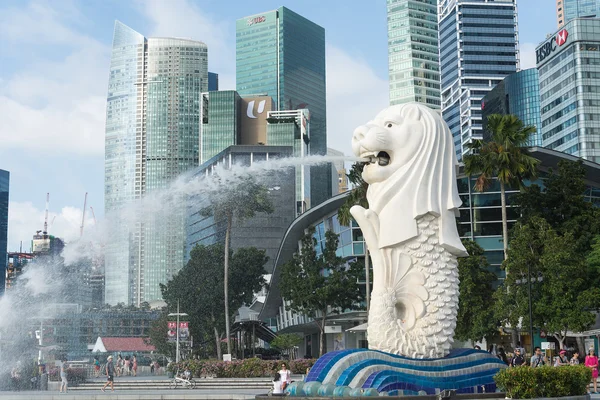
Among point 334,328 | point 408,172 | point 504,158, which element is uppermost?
point 504,158

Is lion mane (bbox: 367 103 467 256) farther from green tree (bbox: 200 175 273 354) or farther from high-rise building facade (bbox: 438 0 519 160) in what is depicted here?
high-rise building facade (bbox: 438 0 519 160)

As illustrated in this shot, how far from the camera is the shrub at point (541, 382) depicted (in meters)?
21.2

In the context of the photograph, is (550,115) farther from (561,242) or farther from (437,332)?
(437,332)

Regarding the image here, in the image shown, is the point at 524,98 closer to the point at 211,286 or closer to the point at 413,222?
the point at 211,286

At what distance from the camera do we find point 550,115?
457 ft

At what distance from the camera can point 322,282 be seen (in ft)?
193

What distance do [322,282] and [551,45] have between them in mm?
91329

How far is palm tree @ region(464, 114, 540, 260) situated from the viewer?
45.0 m

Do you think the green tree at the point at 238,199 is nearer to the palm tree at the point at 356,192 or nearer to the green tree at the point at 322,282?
the green tree at the point at 322,282

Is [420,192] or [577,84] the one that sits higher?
[577,84]

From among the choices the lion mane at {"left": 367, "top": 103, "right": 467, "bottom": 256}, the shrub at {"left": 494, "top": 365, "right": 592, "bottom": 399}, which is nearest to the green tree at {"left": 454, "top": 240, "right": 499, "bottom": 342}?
the lion mane at {"left": 367, "top": 103, "right": 467, "bottom": 256}

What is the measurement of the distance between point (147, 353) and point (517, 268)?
67.7 metres

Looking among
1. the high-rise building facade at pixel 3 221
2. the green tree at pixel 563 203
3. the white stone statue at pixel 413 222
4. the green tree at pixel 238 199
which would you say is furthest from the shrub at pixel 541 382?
the high-rise building facade at pixel 3 221

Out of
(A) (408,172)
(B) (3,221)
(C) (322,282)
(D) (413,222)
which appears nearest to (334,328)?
(C) (322,282)
